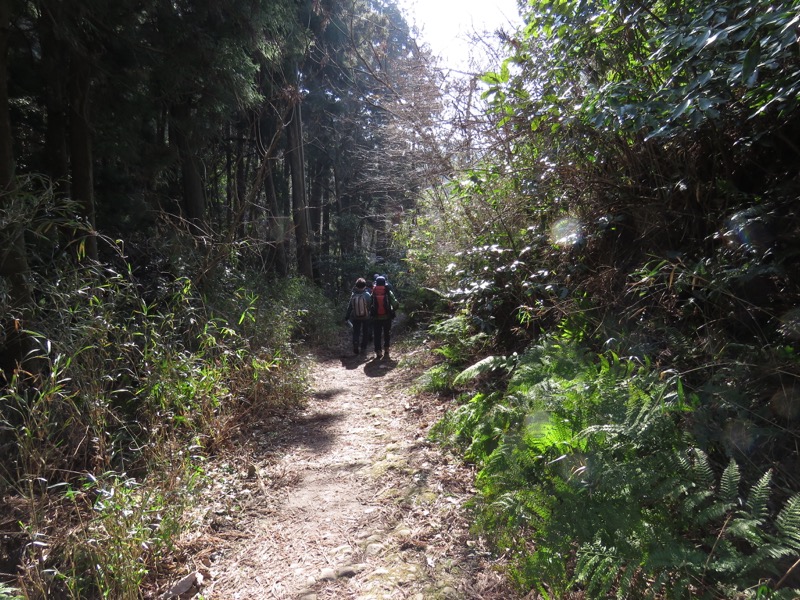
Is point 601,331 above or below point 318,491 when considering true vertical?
above

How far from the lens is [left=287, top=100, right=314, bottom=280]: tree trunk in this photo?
15.8 metres

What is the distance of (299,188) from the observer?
1590 cm

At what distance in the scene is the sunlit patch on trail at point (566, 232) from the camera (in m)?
4.77

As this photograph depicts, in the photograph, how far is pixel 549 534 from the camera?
2.23 metres

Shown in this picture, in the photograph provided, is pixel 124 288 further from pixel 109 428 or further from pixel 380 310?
pixel 380 310

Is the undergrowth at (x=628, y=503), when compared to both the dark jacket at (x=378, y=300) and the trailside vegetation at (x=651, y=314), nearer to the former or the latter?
the trailside vegetation at (x=651, y=314)

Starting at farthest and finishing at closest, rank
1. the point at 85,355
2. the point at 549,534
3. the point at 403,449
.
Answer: the point at 403,449 → the point at 85,355 → the point at 549,534

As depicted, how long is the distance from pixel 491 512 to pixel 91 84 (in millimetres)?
7652

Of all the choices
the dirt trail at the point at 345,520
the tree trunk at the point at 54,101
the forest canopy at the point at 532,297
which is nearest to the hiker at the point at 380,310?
the forest canopy at the point at 532,297

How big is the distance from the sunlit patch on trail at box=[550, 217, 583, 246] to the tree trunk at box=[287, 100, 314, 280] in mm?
11289

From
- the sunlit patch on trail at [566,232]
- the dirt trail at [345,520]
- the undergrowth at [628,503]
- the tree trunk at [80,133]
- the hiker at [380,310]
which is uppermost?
the tree trunk at [80,133]

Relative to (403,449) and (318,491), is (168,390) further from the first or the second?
(403,449)

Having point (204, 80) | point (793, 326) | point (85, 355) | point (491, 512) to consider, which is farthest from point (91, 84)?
point (793, 326)

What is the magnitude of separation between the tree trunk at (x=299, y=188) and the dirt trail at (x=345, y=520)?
1116 cm
